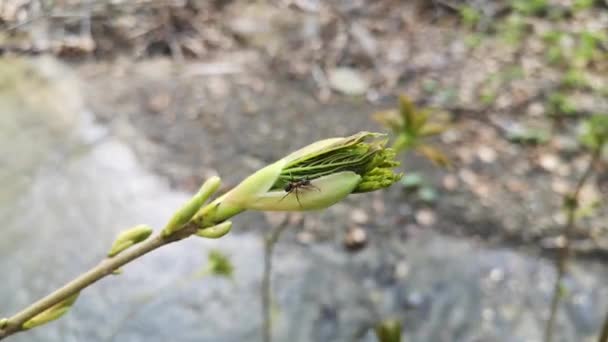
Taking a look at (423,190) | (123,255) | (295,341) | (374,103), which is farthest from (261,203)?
(374,103)

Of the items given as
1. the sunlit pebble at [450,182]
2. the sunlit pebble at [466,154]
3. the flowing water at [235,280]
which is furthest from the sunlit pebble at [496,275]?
the sunlit pebble at [466,154]

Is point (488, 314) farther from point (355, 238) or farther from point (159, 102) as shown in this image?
point (159, 102)

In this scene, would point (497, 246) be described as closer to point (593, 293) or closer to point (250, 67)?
point (593, 293)

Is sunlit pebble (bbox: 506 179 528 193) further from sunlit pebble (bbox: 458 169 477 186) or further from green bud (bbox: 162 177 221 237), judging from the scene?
green bud (bbox: 162 177 221 237)

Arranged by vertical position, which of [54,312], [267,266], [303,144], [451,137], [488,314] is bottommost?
[488,314]

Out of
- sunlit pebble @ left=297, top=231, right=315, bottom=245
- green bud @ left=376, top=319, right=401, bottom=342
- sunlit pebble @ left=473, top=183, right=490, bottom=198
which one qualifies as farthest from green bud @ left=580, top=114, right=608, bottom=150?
green bud @ left=376, top=319, right=401, bottom=342

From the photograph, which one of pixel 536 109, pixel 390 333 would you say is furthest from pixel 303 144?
pixel 390 333

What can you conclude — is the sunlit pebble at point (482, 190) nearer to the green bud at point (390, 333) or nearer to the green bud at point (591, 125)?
the green bud at point (591, 125)
